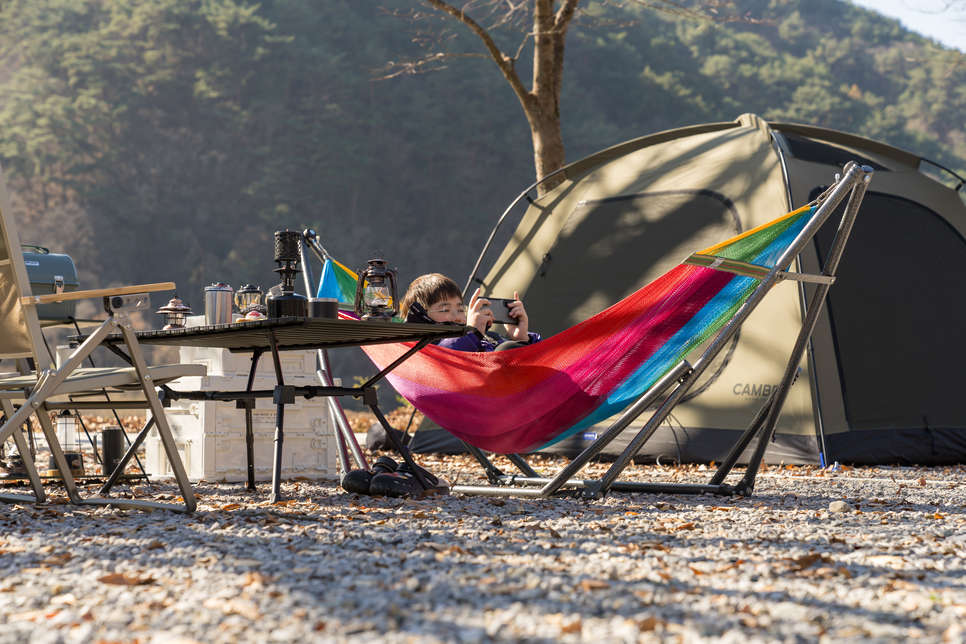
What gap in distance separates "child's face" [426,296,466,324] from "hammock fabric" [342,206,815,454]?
32 centimetres

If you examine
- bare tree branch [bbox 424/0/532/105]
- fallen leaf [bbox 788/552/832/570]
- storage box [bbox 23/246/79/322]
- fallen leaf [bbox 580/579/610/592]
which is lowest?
fallen leaf [bbox 788/552/832/570]

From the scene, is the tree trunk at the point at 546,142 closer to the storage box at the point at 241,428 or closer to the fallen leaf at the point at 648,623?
the storage box at the point at 241,428

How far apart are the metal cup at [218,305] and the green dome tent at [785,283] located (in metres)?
2.14

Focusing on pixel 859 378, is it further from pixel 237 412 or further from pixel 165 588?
pixel 165 588

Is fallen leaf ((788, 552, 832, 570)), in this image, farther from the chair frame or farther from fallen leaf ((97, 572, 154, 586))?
fallen leaf ((97, 572, 154, 586))

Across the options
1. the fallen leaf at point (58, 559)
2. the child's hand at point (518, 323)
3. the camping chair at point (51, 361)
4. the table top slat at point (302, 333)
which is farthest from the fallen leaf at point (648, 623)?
the child's hand at point (518, 323)

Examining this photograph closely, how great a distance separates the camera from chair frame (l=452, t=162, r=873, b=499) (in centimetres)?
297

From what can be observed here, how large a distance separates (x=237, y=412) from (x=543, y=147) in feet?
14.3

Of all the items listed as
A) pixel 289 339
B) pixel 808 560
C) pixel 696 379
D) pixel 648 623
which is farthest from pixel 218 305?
pixel 648 623

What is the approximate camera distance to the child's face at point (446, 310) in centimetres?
362

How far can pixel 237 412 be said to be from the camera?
4.01 m

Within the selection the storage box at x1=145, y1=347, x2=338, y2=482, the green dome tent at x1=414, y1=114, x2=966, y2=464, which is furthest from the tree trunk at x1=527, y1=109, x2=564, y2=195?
the storage box at x1=145, y1=347, x2=338, y2=482

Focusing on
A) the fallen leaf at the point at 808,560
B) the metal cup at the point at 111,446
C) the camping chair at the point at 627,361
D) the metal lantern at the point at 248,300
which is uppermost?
the metal lantern at the point at 248,300

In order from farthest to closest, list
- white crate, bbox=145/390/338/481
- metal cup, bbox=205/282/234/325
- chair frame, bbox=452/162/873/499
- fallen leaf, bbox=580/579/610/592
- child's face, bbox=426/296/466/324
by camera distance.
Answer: white crate, bbox=145/390/338/481 → child's face, bbox=426/296/466/324 → metal cup, bbox=205/282/234/325 → chair frame, bbox=452/162/873/499 → fallen leaf, bbox=580/579/610/592
